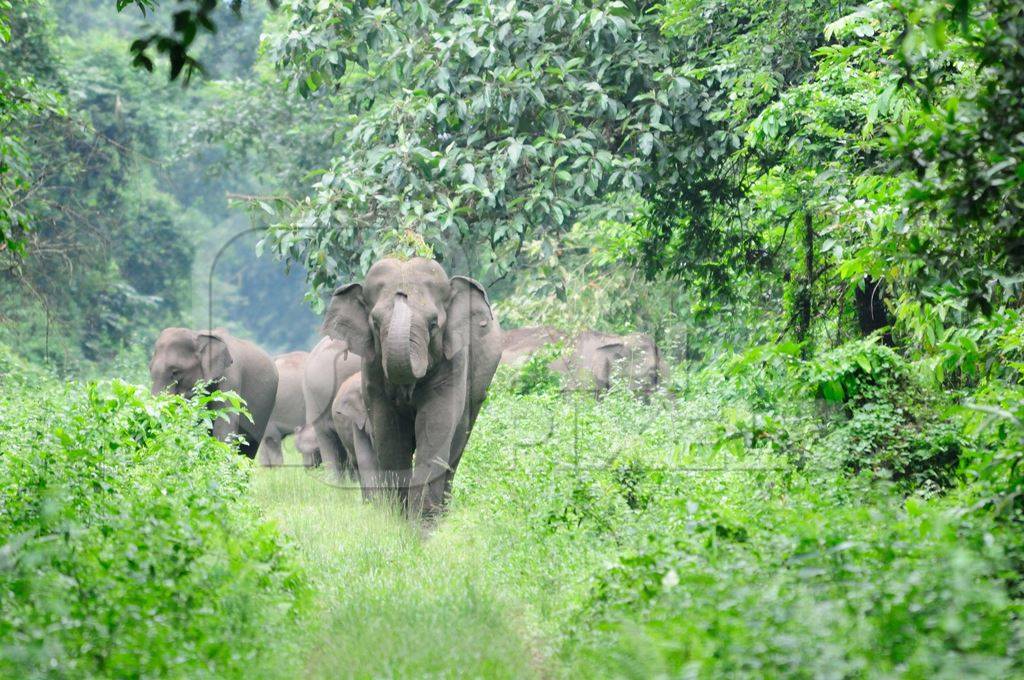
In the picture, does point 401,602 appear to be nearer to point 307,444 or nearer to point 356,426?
point 356,426

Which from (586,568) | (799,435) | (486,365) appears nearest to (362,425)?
(486,365)

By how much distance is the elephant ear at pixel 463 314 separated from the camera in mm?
10680

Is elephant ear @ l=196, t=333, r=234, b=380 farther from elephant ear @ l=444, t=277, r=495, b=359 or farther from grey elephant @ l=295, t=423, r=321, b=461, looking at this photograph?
elephant ear @ l=444, t=277, r=495, b=359

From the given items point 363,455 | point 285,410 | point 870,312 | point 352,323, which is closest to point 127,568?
point 352,323

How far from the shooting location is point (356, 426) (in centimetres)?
1241

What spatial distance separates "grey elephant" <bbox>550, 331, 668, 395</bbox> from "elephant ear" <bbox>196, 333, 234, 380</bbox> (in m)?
4.50

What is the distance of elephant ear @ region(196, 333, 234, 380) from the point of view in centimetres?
1436

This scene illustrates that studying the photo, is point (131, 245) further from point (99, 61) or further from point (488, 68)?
point (488, 68)

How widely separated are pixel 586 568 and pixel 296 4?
806cm

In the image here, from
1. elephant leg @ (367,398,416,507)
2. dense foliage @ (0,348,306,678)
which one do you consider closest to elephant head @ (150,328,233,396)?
elephant leg @ (367,398,416,507)

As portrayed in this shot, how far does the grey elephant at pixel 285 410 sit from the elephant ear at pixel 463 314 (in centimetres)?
637

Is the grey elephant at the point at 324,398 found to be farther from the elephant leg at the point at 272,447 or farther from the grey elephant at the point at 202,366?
the elephant leg at the point at 272,447

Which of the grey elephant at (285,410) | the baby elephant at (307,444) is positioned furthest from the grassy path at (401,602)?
the grey elephant at (285,410)

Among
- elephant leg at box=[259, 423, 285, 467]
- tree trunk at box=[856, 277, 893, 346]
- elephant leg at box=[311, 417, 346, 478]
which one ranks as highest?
tree trunk at box=[856, 277, 893, 346]
